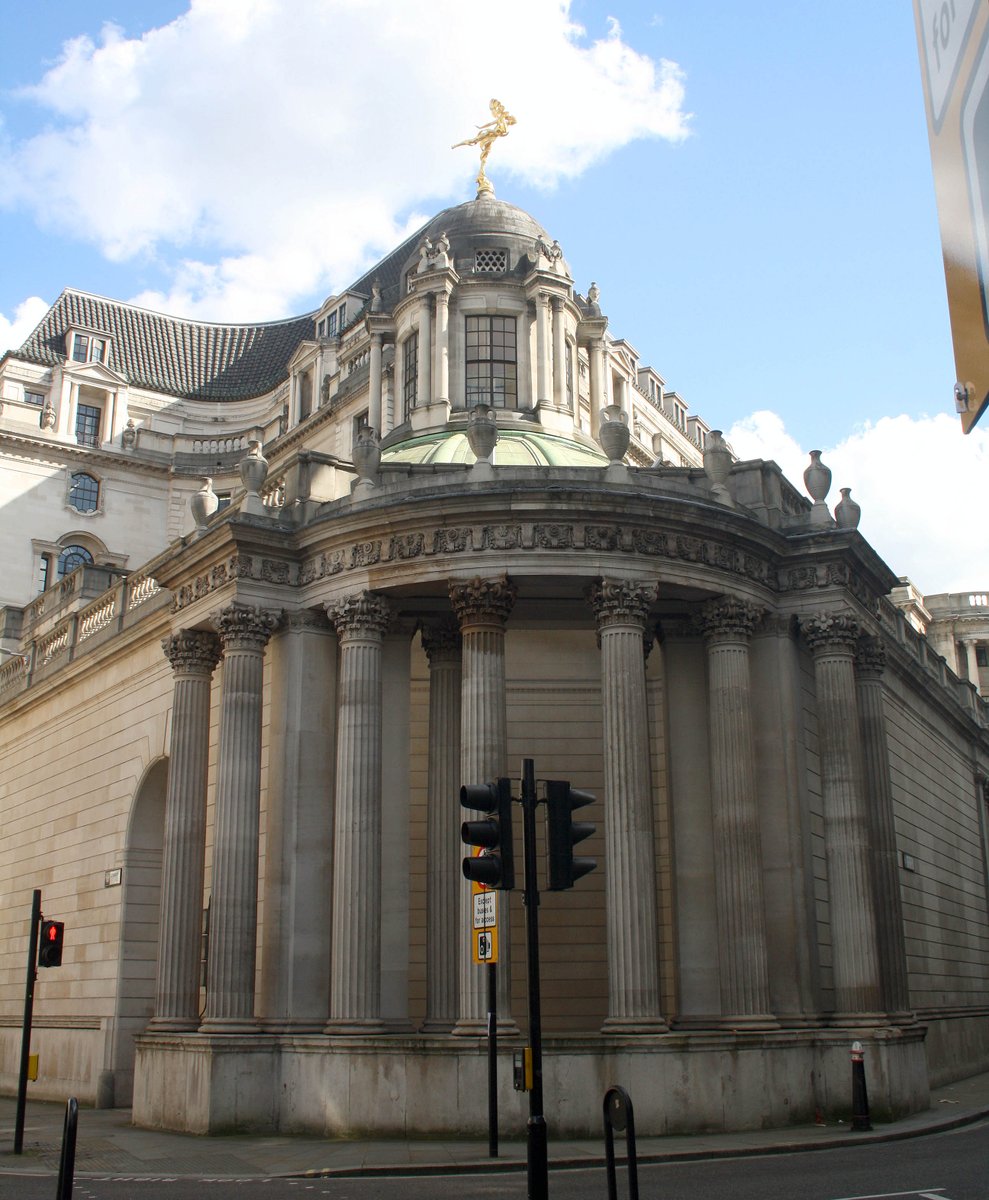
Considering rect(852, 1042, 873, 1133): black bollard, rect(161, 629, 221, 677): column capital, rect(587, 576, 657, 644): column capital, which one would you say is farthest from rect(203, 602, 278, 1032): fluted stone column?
rect(852, 1042, 873, 1133): black bollard

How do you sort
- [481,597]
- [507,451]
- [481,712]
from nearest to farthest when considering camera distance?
[481,712] < [481,597] < [507,451]

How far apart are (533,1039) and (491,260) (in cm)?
3050

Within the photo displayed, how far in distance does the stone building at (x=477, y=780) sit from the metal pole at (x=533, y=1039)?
8.60m

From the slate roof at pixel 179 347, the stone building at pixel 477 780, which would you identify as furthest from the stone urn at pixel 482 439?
the slate roof at pixel 179 347

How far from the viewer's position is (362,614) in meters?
25.0

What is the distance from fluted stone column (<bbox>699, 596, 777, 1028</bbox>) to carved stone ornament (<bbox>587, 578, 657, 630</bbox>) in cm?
185

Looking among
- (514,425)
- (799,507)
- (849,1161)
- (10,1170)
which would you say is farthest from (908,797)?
(10,1170)

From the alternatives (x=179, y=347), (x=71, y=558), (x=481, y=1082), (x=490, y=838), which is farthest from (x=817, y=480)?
(x=179, y=347)

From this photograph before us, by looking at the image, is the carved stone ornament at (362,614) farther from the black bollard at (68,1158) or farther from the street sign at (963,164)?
the street sign at (963,164)

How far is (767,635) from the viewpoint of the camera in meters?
26.8

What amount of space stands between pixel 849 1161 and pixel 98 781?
71.7 ft

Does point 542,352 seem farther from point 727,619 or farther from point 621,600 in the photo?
point 621,600

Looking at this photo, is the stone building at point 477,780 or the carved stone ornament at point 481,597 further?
the carved stone ornament at point 481,597

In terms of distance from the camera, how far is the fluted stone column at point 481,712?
22703 mm
